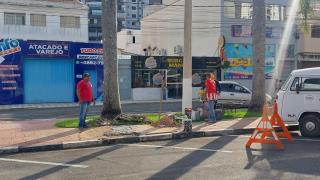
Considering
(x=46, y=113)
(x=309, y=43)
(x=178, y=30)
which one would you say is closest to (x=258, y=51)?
(x=46, y=113)

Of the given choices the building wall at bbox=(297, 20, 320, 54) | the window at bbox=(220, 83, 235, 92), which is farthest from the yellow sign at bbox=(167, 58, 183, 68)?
the building wall at bbox=(297, 20, 320, 54)

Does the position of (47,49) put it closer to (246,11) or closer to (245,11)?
(245,11)

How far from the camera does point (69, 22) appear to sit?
54.4m

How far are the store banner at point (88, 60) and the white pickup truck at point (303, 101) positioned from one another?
2047 cm

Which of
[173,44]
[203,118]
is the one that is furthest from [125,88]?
[203,118]

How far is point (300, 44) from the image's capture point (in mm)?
44875

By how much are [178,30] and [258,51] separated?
1133 inches

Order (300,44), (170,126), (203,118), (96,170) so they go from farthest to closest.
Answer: (300,44)
(203,118)
(170,126)
(96,170)

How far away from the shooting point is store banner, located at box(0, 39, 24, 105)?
98.6 feet

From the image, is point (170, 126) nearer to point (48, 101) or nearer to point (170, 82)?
point (48, 101)

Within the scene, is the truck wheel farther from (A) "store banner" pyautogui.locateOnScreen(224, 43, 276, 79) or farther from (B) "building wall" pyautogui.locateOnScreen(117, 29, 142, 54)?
(B) "building wall" pyautogui.locateOnScreen(117, 29, 142, 54)

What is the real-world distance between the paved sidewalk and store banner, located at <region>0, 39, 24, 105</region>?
13390 millimetres

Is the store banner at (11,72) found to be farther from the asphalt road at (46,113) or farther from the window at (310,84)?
the window at (310,84)

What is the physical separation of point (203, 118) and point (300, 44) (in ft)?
97.4
